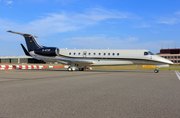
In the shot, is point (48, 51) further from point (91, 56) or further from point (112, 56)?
point (112, 56)

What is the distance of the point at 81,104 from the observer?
572cm

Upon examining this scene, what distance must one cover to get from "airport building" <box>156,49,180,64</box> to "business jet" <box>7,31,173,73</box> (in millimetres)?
95731

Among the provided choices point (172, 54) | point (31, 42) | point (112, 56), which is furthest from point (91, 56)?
point (172, 54)

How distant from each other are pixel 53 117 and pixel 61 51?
1002 inches

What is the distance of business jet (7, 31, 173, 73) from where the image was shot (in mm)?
24891

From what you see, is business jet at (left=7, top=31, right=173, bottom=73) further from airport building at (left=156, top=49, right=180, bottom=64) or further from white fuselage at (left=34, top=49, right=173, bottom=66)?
airport building at (left=156, top=49, right=180, bottom=64)

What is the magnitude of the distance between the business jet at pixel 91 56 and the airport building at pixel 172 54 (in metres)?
95.7

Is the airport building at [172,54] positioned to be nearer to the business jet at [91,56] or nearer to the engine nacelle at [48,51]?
the business jet at [91,56]

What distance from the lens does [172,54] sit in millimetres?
111750

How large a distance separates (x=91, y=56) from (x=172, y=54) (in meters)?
98.0

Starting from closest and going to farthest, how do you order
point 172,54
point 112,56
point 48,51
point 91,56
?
point 112,56, point 91,56, point 48,51, point 172,54

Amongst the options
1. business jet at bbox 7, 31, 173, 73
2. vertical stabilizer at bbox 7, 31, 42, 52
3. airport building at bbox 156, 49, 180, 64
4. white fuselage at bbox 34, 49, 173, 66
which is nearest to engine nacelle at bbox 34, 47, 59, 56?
business jet at bbox 7, 31, 173, 73

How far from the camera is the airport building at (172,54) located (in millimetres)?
110688

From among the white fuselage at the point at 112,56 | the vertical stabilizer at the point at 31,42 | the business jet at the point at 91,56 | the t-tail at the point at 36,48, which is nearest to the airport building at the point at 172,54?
the business jet at the point at 91,56
